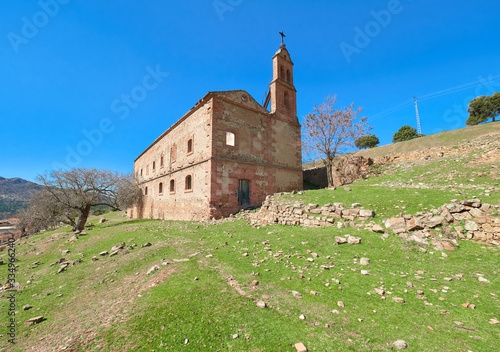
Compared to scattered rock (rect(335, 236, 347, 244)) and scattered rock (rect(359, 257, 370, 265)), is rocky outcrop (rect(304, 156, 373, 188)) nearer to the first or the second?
scattered rock (rect(335, 236, 347, 244))

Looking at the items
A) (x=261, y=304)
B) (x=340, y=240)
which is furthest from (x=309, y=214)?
(x=261, y=304)

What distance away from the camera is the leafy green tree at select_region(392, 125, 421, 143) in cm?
3971

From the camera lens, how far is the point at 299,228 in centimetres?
834

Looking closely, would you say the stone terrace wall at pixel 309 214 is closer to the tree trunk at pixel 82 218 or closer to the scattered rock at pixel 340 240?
the scattered rock at pixel 340 240

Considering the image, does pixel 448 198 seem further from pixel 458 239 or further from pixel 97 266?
pixel 97 266

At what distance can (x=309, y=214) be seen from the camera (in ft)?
29.4

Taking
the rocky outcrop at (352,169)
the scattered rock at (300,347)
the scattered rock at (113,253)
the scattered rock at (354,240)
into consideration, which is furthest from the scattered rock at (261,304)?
the rocky outcrop at (352,169)

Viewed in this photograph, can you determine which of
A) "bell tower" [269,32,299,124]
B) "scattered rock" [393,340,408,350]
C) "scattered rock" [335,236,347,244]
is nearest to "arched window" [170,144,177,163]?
Answer: "bell tower" [269,32,299,124]

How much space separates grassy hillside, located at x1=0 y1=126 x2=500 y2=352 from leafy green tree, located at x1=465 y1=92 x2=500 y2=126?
Answer: 133 feet

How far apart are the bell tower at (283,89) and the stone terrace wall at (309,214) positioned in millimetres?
11108

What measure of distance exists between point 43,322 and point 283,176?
16.2 meters

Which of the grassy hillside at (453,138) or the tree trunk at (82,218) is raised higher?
the grassy hillside at (453,138)

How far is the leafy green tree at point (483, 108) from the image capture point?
31.6 m

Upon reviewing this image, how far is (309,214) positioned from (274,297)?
566 cm
